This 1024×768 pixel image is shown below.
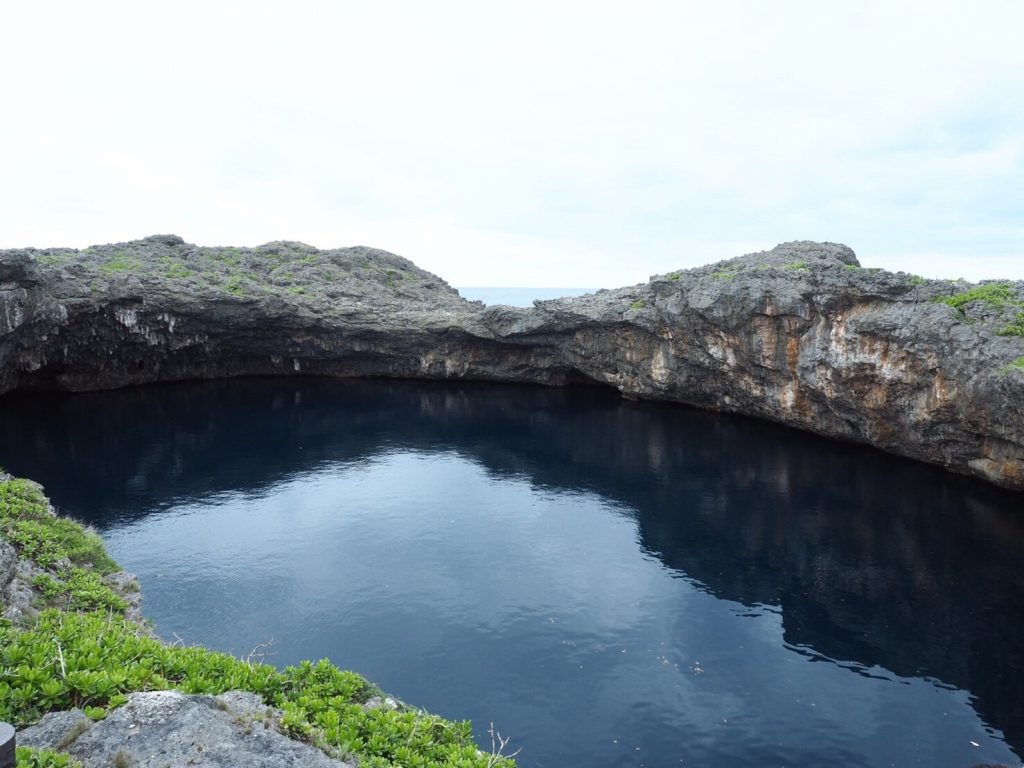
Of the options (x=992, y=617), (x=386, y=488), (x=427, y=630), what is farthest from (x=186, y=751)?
(x=386, y=488)

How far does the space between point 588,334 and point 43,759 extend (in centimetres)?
5786

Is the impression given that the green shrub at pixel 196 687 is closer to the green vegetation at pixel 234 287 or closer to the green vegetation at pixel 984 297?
the green vegetation at pixel 984 297

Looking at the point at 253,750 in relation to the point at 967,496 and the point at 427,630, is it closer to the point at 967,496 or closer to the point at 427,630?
the point at 427,630

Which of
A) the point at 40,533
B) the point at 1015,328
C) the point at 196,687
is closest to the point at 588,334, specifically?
the point at 1015,328

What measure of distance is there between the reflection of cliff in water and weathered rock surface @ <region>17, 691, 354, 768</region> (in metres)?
20.7

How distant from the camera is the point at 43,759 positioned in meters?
8.19

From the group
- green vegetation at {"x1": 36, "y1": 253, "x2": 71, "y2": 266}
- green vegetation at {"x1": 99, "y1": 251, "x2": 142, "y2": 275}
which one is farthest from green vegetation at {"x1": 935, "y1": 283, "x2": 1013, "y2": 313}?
green vegetation at {"x1": 36, "y1": 253, "x2": 71, "y2": 266}

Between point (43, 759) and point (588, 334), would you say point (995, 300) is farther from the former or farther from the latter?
point (43, 759)

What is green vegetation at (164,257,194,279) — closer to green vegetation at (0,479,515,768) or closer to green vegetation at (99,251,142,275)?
green vegetation at (99,251,142,275)

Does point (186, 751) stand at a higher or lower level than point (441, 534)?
higher

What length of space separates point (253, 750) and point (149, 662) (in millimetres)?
3358

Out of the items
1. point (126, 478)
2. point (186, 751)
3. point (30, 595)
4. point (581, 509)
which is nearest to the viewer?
point (186, 751)

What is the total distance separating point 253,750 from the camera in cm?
938

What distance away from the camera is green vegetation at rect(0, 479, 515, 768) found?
9883mm
